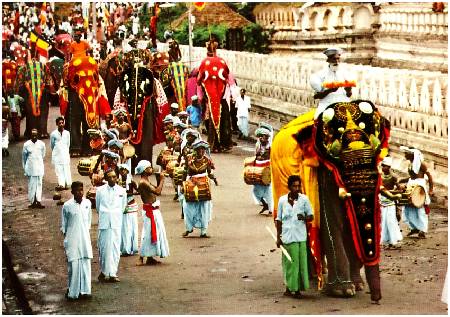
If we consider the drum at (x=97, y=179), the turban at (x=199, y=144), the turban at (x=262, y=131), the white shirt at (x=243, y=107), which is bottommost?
the white shirt at (x=243, y=107)

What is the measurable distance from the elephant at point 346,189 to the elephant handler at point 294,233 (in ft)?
0.57

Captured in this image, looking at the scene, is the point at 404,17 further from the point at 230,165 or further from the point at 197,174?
the point at 197,174

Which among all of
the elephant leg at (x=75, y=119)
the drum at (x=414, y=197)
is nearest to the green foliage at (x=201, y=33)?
the elephant leg at (x=75, y=119)

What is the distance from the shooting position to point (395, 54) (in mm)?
33688

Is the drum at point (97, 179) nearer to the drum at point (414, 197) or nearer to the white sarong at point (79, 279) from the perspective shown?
the white sarong at point (79, 279)

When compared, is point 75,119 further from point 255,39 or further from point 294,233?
point 255,39

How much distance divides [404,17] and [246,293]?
19.5m

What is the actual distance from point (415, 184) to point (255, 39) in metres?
21.4

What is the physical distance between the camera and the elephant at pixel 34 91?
28.4m

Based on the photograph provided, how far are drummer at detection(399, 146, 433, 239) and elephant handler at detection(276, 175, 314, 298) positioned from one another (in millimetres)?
3256

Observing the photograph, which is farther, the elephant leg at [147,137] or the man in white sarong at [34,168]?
the elephant leg at [147,137]

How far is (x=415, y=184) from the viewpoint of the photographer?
1736 centimetres

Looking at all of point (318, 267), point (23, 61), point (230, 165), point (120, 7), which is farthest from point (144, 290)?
point (120, 7)

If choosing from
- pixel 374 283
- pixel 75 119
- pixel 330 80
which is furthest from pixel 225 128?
pixel 374 283
